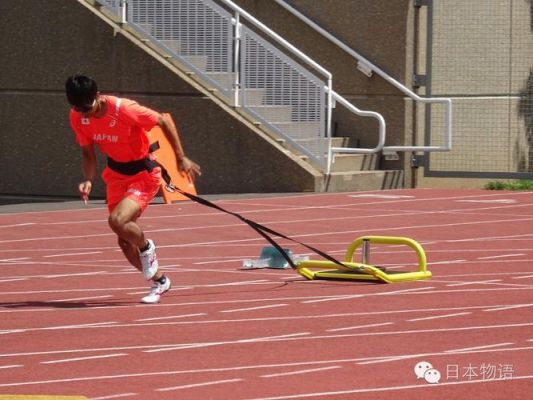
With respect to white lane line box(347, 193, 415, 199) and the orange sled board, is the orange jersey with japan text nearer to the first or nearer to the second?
the orange sled board

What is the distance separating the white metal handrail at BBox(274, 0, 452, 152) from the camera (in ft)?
75.5

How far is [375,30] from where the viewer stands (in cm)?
2377

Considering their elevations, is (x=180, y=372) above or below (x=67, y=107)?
below

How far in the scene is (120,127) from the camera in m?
11.4

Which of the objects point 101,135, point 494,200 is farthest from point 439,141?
point 101,135

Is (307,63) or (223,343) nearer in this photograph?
(223,343)

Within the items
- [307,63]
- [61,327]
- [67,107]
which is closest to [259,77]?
[307,63]

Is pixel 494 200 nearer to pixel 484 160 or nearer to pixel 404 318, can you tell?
pixel 484 160

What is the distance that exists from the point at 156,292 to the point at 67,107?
42.9ft

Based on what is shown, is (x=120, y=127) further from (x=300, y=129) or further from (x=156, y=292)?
(x=300, y=129)

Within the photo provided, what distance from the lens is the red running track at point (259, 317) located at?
8008 millimetres

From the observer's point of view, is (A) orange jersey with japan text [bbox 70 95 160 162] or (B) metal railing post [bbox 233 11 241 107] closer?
(A) orange jersey with japan text [bbox 70 95 160 162]

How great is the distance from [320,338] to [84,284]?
3618 millimetres

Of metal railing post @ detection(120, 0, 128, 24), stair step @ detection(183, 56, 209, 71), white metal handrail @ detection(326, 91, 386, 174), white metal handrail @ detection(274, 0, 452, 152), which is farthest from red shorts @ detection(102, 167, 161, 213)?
metal railing post @ detection(120, 0, 128, 24)
